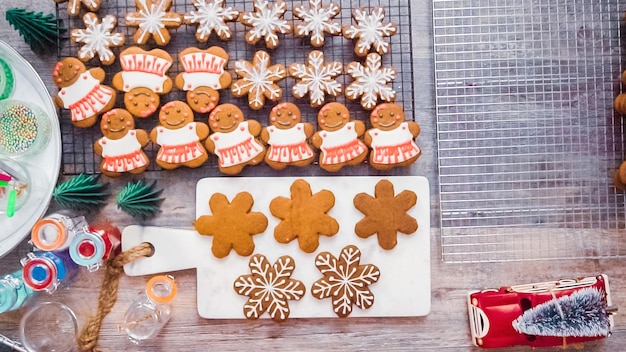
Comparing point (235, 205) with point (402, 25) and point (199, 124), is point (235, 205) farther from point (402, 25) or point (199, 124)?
point (402, 25)

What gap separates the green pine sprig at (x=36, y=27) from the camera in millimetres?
1521

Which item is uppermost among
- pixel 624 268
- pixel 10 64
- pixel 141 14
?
pixel 141 14

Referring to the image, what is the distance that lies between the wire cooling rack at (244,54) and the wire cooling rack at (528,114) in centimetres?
10

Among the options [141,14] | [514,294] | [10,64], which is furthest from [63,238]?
[514,294]

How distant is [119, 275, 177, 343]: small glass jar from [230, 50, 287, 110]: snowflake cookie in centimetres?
53

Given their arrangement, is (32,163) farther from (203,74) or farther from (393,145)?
(393,145)

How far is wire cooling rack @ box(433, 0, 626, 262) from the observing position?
5.19ft

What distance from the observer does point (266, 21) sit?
1531mm

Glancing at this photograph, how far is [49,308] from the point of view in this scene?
161 centimetres

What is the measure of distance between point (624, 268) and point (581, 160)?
12.8 inches

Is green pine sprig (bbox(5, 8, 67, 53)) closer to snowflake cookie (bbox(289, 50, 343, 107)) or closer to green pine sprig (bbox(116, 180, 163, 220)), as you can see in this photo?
green pine sprig (bbox(116, 180, 163, 220))

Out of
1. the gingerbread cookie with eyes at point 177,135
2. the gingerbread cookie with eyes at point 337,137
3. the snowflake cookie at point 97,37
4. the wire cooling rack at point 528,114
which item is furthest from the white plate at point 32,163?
the wire cooling rack at point 528,114

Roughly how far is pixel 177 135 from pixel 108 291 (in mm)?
460

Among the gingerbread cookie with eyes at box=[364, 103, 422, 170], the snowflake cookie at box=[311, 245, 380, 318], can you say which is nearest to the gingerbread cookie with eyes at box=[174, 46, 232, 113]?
the gingerbread cookie with eyes at box=[364, 103, 422, 170]
